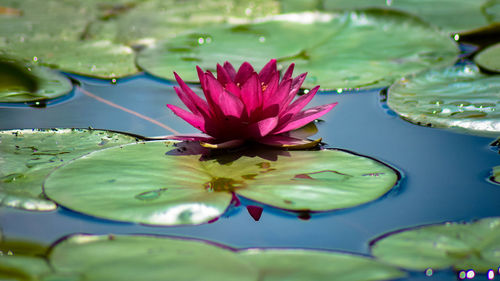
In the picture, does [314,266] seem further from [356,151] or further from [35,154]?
[35,154]

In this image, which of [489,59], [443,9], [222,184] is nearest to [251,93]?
[222,184]

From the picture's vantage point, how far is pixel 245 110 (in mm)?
1646

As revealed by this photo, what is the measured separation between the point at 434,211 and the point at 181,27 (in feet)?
7.60

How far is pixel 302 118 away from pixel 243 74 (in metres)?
0.27

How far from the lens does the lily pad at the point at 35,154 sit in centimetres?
139

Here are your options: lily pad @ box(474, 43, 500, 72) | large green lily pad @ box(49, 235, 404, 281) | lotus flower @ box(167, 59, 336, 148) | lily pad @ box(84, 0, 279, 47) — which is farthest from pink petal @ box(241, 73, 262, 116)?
lily pad @ box(84, 0, 279, 47)

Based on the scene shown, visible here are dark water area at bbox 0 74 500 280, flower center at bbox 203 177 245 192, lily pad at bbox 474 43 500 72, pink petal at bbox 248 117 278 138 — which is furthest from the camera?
lily pad at bbox 474 43 500 72

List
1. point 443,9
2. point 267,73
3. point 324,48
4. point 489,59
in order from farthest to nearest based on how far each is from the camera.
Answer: point 443,9, point 324,48, point 489,59, point 267,73

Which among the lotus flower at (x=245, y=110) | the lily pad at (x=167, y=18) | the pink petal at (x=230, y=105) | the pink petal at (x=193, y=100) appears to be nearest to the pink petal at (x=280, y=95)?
the lotus flower at (x=245, y=110)

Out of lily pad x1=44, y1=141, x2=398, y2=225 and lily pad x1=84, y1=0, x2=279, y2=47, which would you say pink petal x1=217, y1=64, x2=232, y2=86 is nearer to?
lily pad x1=44, y1=141, x2=398, y2=225

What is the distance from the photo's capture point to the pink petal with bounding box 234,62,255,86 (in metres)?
1.72

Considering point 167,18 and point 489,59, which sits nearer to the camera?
point 489,59

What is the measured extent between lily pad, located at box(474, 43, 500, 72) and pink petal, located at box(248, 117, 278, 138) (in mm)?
1307

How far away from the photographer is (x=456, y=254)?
3.73 feet
